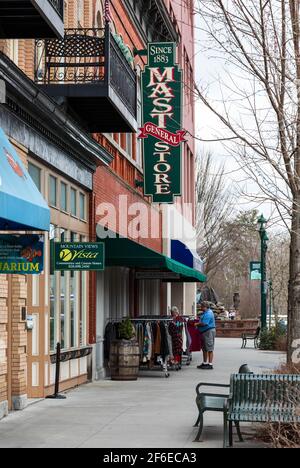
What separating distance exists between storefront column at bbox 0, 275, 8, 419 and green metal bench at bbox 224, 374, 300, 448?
4.06 metres

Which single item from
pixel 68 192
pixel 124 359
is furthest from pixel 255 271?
pixel 68 192

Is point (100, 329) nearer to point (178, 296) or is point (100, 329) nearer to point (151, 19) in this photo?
point (151, 19)

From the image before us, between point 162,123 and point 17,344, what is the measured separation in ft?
39.1

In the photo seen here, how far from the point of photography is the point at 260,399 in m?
11.0

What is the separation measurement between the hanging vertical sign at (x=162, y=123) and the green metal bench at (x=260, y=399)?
13.6 m

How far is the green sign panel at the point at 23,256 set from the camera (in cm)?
1177

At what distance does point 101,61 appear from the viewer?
18391 mm

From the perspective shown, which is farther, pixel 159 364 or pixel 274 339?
pixel 274 339

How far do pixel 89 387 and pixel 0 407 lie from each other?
596cm

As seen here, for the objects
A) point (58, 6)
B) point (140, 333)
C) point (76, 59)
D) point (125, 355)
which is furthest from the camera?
point (140, 333)

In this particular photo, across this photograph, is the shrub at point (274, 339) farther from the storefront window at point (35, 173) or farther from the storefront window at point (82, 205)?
the storefront window at point (35, 173)

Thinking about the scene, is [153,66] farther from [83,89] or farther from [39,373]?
[39,373]

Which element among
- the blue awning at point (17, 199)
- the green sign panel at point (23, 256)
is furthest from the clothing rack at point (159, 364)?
the green sign panel at point (23, 256)

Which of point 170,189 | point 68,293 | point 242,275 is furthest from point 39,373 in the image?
point 242,275
